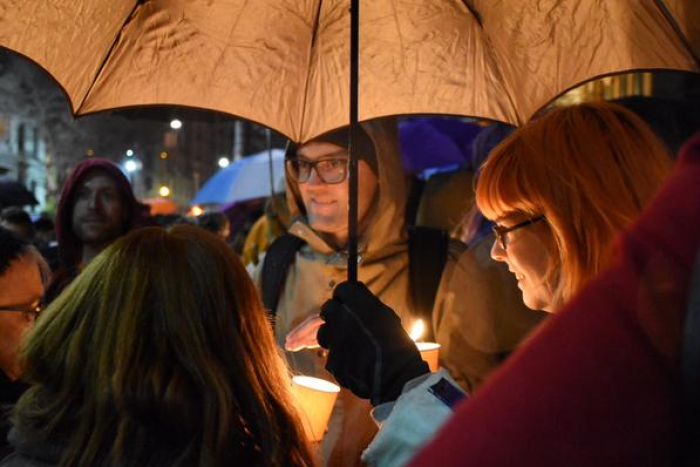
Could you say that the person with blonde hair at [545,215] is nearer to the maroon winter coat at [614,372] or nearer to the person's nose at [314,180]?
the maroon winter coat at [614,372]

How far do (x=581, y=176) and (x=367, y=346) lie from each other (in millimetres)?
708

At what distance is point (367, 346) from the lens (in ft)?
6.19

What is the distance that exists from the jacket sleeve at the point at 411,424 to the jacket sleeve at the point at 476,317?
1.47 metres

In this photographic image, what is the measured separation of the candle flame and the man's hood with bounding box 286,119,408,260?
424 millimetres

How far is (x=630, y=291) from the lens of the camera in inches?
Result: 24.0

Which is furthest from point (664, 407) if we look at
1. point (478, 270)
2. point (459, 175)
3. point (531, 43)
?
point (459, 175)

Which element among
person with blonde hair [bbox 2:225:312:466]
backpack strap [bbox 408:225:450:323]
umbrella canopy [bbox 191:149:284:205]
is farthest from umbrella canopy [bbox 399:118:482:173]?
person with blonde hair [bbox 2:225:312:466]

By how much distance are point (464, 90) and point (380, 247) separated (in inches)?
33.8

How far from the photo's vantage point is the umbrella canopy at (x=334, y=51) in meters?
2.66

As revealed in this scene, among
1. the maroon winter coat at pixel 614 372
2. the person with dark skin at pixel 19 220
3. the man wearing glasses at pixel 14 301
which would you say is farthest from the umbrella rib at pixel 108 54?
the person with dark skin at pixel 19 220

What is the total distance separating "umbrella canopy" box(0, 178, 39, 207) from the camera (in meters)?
9.88

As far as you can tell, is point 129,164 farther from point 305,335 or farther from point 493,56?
point 305,335

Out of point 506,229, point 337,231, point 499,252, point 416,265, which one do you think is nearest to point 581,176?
point 506,229

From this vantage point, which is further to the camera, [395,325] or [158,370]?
[395,325]
